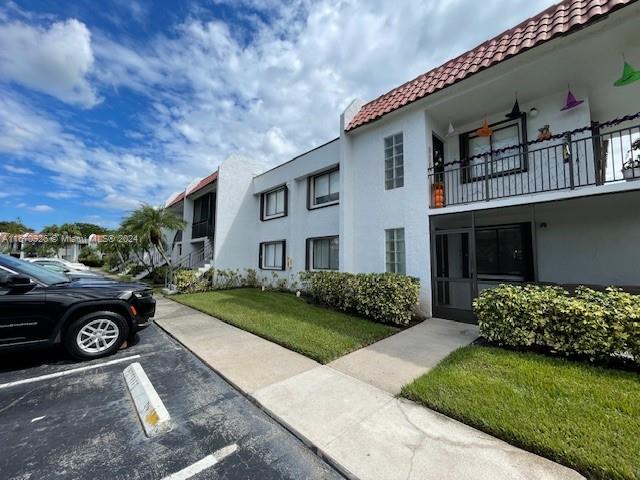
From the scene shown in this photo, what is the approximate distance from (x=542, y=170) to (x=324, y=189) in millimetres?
7386

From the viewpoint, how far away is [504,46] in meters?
6.43

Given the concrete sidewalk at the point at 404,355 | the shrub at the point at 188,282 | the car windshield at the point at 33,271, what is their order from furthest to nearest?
the shrub at the point at 188,282, the car windshield at the point at 33,271, the concrete sidewalk at the point at 404,355

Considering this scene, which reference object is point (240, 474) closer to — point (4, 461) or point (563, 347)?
point (4, 461)

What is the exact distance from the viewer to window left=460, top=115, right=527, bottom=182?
24.7ft

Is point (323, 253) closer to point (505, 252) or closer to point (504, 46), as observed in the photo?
point (505, 252)

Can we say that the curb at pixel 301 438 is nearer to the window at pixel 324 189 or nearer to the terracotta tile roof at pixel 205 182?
the window at pixel 324 189

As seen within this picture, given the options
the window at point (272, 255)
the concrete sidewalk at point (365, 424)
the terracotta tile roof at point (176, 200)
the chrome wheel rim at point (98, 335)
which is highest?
the terracotta tile roof at point (176, 200)

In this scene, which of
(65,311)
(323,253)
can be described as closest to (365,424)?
(65,311)

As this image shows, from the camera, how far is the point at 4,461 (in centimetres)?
250

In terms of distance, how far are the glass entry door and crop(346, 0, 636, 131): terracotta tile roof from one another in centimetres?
393

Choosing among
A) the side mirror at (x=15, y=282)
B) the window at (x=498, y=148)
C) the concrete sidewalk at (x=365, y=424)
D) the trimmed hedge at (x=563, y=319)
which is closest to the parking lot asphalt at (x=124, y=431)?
the concrete sidewalk at (x=365, y=424)

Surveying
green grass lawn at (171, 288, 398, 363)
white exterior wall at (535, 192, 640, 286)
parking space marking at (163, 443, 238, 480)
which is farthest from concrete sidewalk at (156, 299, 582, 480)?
white exterior wall at (535, 192, 640, 286)

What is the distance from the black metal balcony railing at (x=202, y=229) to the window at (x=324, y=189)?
23.4 feet

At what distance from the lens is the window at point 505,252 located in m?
8.00
